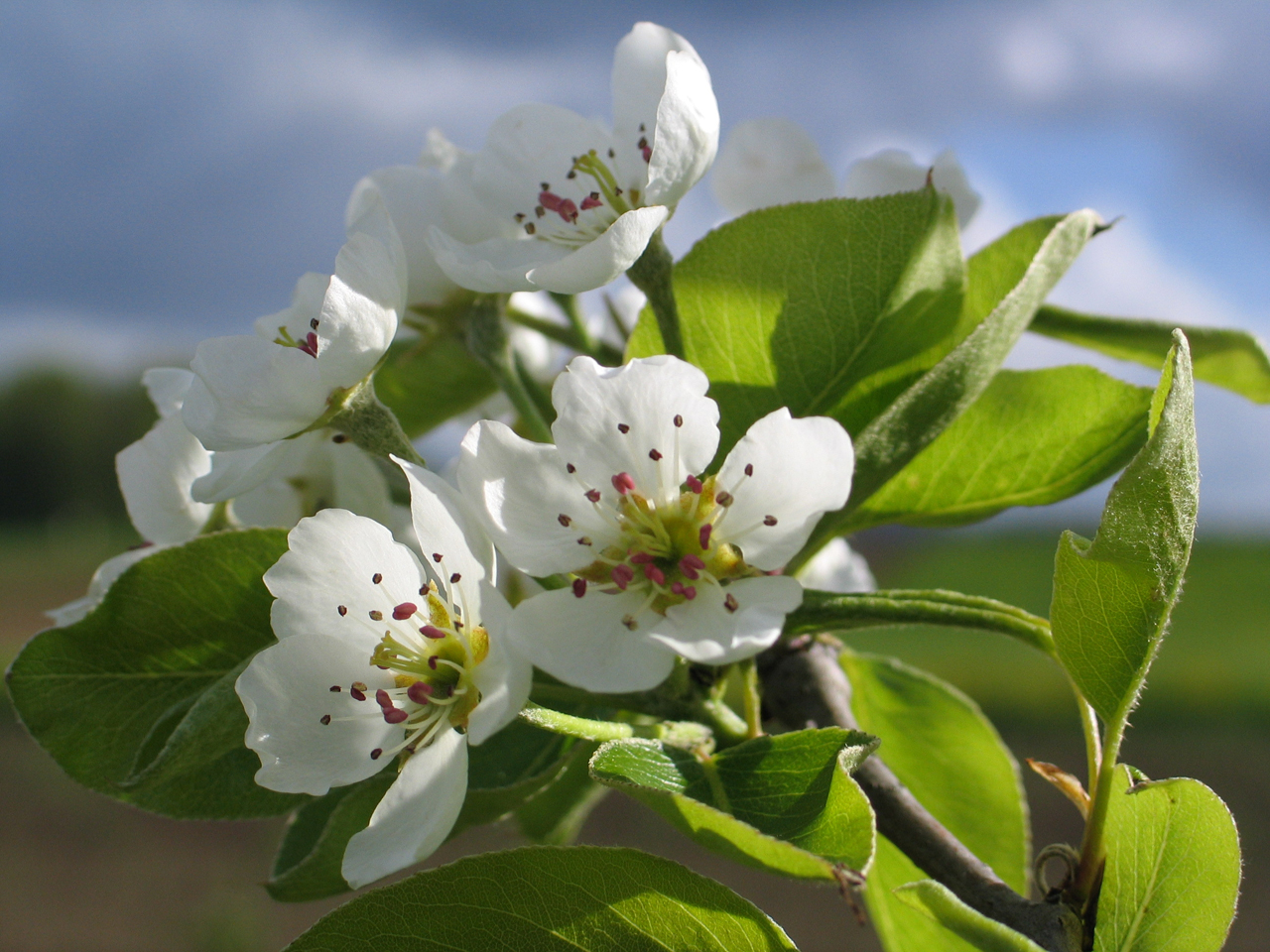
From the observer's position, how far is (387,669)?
0.58 meters

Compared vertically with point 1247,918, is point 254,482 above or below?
above

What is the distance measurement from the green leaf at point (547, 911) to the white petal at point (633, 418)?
0.65 feet

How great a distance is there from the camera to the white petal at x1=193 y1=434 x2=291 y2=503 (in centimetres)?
62

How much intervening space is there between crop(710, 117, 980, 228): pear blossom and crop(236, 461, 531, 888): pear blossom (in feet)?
1.42

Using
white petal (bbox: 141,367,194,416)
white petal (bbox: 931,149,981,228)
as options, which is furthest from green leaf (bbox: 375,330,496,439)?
white petal (bbox: 931,149,981,228)

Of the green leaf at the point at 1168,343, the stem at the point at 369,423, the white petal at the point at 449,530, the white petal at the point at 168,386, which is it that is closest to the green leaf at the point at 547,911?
the white petal at the point at 449,530

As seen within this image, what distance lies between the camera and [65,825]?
20.6ft

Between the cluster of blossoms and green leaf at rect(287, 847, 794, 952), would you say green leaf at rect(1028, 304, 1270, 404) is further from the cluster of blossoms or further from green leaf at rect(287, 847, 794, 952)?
green leaf at rect(287, 847, 794, 952)

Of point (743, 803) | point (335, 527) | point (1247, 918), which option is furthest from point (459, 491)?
point (1247, 918)

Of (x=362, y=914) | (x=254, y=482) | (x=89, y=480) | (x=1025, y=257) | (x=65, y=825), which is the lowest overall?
(x=89, y=480)

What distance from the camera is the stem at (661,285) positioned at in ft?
2.09

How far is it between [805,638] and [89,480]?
70.1 feet

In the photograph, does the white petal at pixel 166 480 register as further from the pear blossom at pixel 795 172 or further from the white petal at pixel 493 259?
the pear blossom at pixel 795 172

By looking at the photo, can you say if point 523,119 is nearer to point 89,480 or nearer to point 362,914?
point 362,914
